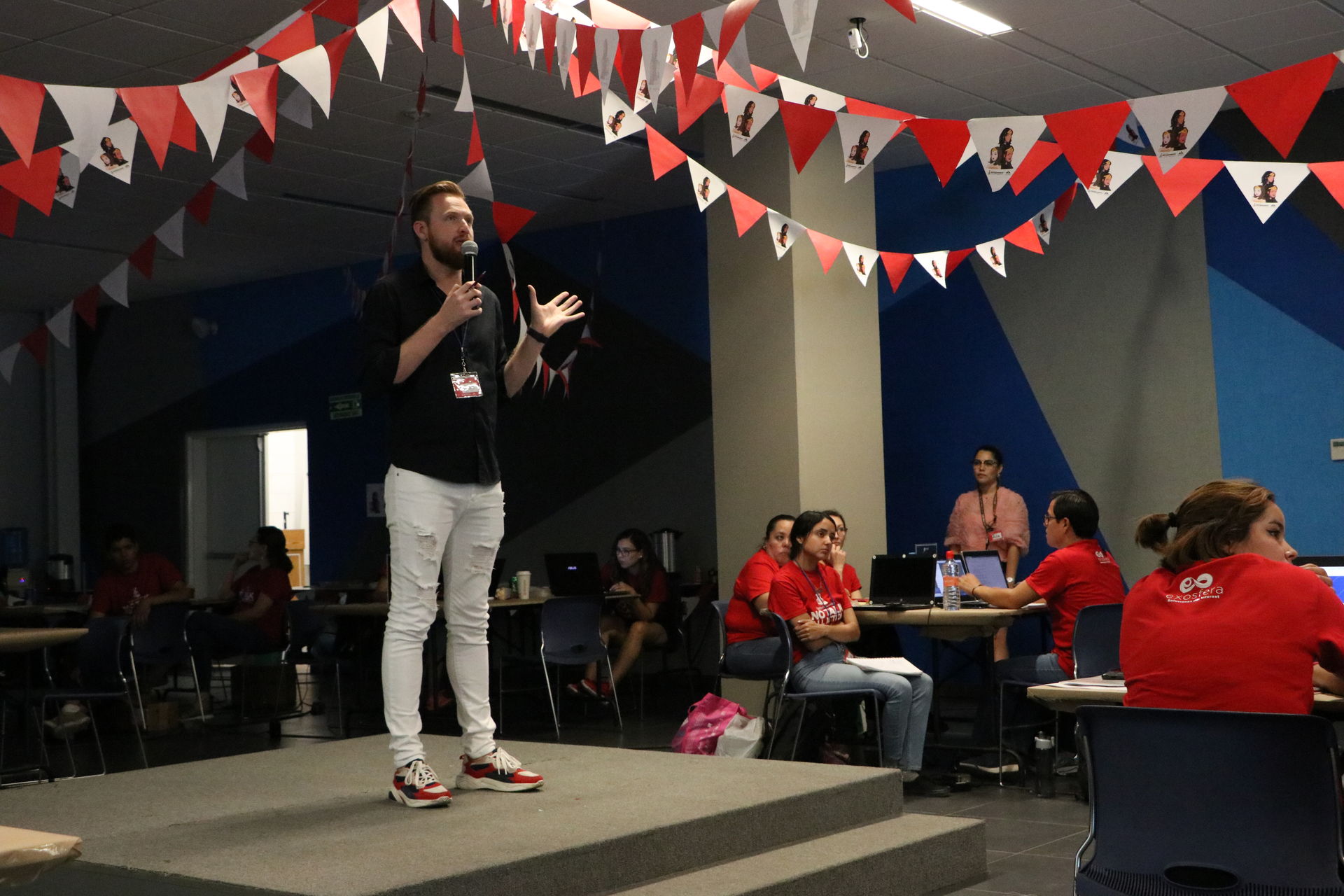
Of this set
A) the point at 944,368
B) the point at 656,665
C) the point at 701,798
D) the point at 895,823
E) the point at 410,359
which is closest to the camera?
the point at 410,359

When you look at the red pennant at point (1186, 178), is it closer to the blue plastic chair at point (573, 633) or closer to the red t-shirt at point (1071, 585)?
the red t-shirt at point (1071, 585)

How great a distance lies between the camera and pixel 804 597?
5.54 m

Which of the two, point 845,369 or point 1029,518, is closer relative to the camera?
point 845,369

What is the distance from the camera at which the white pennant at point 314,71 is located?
3.91m

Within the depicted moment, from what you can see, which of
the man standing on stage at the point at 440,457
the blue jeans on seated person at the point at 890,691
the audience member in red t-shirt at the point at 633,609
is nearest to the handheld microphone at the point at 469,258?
the man standing on stage at the point at 440,457

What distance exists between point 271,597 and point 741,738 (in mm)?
3890

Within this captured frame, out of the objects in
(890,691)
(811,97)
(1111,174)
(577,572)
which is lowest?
(890,691)

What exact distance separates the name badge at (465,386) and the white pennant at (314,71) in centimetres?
106

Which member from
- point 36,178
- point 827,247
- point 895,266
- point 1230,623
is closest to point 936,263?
point 895,266

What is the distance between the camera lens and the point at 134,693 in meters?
8.24

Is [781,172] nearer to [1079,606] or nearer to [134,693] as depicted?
[1079,606]

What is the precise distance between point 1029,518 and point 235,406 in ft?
24.9

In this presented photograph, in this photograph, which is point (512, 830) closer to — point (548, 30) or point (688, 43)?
point (688, 43)

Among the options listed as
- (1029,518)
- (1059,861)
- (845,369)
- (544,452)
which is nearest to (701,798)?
(1059,861)
